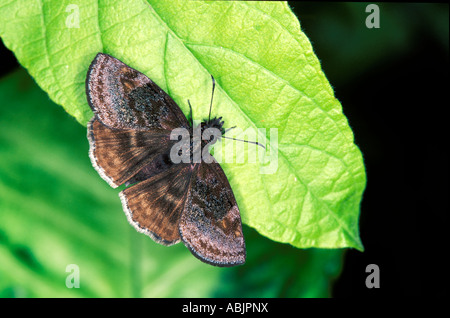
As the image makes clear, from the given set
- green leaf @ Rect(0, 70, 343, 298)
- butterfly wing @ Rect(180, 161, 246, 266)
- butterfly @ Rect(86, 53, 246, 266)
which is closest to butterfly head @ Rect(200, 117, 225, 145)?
butterfly @ Rect(86, 53, 246, 266)

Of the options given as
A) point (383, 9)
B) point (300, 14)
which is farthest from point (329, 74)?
point (383, 9)

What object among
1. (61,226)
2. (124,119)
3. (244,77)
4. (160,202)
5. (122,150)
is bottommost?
(61,226)

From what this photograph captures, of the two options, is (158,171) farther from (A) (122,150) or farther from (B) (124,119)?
(B) (124,119)

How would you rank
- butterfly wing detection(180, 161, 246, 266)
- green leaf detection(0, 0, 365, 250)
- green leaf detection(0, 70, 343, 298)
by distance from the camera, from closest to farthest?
green leaf detection(0, 0, 365, 250), butterfly wing detection(180, 161, 246, 266), green leaf detection(0, 70, 343, 298)

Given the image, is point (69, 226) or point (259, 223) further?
point (69, 226)

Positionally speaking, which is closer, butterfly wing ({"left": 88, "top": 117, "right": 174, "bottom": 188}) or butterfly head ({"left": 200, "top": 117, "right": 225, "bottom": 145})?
butterfly head ({"left": 200, "top": 117, "right": 225, "bottom": 145})

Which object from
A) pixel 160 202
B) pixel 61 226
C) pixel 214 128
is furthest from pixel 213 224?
pixel 61 226

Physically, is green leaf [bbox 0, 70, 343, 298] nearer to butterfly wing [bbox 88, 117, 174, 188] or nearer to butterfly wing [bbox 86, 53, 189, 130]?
butterfly wing [bbox 88, 117, 174, 188]

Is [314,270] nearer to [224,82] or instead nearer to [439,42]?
[224,82]
